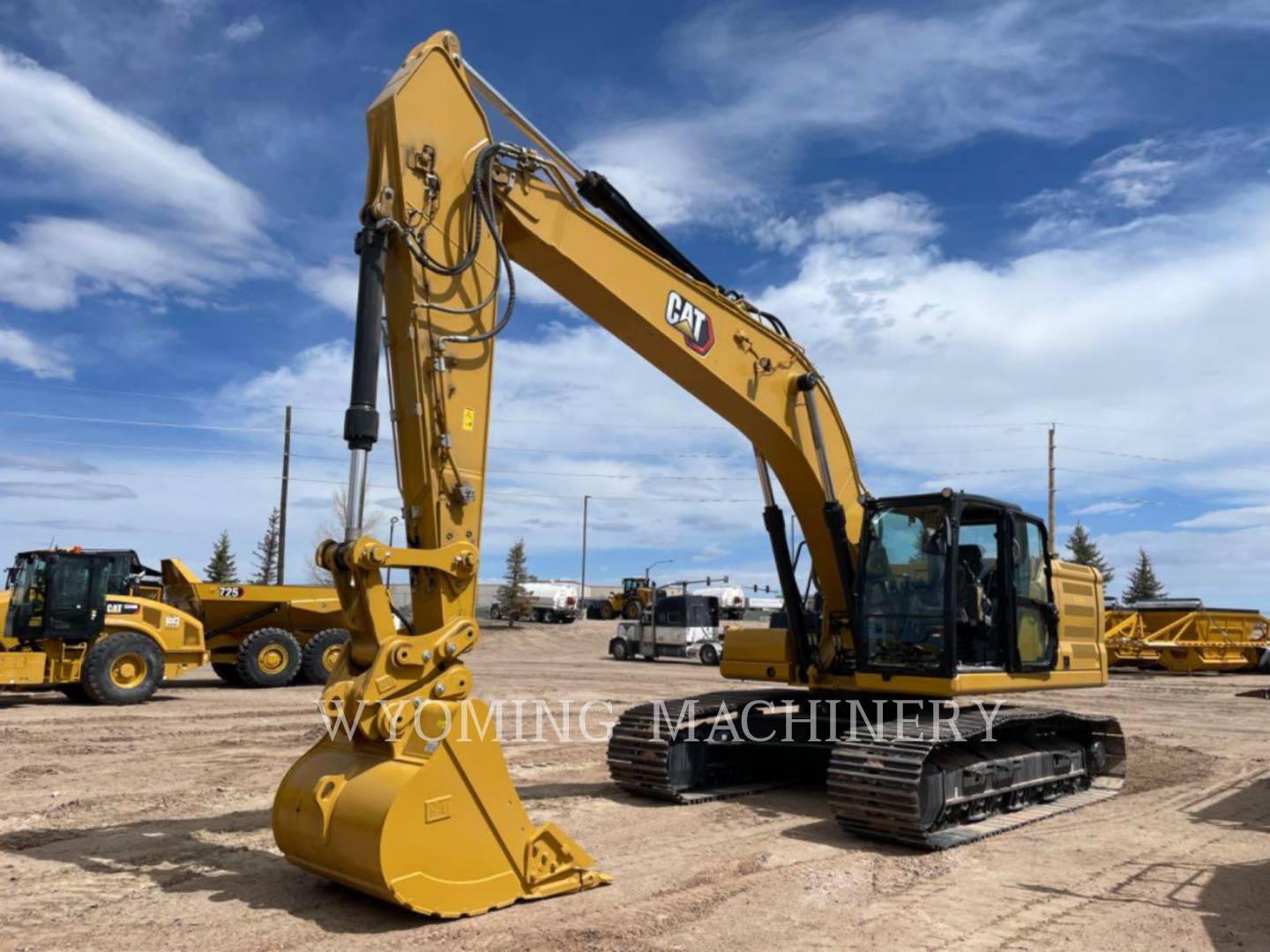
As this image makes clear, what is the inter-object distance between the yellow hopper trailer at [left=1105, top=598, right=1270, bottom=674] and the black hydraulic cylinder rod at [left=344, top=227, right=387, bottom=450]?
89.4 feet

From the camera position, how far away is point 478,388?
6441mm

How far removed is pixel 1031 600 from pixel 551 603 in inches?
1821

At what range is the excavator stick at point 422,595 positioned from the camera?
18.0 ft

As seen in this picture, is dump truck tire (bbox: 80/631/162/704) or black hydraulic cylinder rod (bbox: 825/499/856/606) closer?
black hydraulic cylinder rod (bbox: 825/499/856/606)

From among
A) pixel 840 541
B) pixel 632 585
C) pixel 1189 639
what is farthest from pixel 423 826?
pixel 632 585

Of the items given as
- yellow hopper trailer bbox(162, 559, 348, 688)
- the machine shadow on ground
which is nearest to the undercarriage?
the machine shadow on ground

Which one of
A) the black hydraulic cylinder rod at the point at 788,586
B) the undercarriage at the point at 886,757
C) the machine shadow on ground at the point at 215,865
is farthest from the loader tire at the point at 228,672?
the black hydraulic cylinder rod at the point at 788,586

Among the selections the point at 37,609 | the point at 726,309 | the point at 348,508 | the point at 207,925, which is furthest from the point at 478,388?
the point at 37,609

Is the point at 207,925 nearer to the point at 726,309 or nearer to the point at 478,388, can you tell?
the point at 478,388

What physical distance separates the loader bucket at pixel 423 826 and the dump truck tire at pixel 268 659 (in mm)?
15216

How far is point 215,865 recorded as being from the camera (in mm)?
6770

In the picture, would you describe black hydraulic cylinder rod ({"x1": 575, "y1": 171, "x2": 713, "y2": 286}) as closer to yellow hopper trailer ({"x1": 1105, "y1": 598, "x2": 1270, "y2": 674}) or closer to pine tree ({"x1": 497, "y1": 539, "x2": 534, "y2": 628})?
yellow hopper trailer ({"x1": 1105, "y1": 598, "x2": 1270, "y2": 674})

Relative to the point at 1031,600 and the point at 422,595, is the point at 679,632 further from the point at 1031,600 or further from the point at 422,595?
the point at 422,595

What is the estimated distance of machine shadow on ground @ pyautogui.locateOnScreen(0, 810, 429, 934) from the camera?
5.68 m
